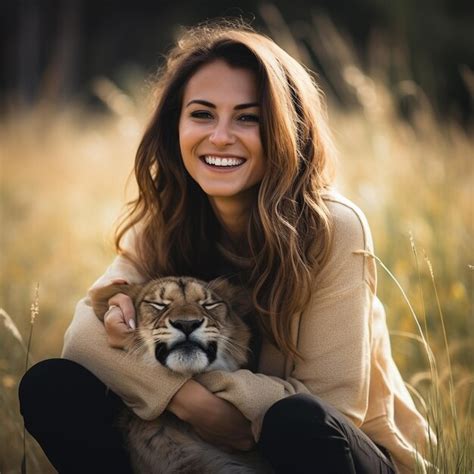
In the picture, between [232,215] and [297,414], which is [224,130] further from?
[297,414]

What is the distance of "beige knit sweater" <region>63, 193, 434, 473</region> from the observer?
2.84m

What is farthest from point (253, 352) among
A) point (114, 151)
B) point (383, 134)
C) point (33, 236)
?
point (114, 151)

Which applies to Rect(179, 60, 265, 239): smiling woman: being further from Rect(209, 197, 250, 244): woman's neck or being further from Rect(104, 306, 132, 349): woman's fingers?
Rect(104, 306, 132, 349): woman's fingers

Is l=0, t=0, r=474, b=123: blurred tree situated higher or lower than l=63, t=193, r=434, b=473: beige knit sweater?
higher

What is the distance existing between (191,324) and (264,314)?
300 millimetres

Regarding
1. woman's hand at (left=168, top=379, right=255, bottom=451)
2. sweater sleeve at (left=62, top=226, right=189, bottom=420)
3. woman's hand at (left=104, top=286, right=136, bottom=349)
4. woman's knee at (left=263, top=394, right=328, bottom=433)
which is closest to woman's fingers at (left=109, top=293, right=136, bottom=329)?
woman's hand at (left=104, top=286, right=136, bottom=349)

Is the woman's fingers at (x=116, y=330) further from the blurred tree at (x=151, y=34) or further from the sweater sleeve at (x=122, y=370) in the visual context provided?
the blurred tree at (x=151, y=34)

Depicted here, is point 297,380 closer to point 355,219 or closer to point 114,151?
point 355,219

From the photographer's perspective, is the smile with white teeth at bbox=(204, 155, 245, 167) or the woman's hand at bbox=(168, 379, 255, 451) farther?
the smile with white teeth at bbox=(204, 155, 245, 167)

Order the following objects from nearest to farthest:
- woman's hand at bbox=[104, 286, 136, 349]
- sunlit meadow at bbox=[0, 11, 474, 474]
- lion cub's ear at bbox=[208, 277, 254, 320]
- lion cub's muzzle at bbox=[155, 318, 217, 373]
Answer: lion cub's muzzle at bbox=[155, 318, 217, 373] < woman's hand at bbox=[104, 286, 136, 349] < lion cub's ear at bbox=[208, 277, 254, 320] < sunlit meadow at bbox=[0, 11, 474, 474]

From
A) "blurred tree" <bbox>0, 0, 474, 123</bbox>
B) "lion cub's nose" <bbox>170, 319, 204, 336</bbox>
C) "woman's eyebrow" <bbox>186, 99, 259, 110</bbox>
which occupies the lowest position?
"lion cub's nose" <bbox>170, 319, 204, 336</bbox>

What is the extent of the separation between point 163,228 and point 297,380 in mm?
967

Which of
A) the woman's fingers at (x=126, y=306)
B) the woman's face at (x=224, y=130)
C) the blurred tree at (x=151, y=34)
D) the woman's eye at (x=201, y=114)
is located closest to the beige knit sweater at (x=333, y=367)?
the woman's fingers at (x=126, y=306)

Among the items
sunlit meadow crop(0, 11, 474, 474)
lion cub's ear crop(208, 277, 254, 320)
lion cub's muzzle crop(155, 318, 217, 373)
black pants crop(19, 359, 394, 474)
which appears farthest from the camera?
sunlit meadow crop(0, 11, 474, 474)
